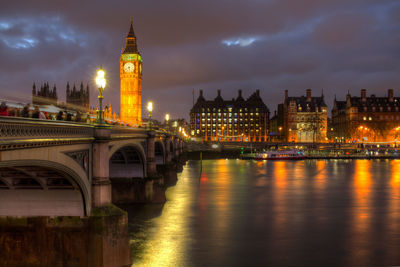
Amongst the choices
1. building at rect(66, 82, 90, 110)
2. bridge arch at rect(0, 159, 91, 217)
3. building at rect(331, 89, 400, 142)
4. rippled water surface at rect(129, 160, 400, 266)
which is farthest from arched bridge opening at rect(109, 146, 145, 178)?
building at rect(331, 89, 400, 142)

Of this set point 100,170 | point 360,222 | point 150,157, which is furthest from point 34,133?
point 360,222

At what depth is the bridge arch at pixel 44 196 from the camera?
18.2 m

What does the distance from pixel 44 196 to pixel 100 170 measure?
2723 mm

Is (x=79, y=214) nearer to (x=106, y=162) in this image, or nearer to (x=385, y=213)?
(x=106, y=162)

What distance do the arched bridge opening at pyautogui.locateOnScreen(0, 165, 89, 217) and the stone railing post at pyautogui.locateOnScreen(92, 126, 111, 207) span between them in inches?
30.6

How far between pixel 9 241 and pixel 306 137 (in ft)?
570

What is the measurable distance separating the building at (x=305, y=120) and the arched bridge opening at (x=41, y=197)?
16642 centimetres

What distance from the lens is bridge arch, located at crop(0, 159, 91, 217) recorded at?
18188 millimetres

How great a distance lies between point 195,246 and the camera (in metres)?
27.5

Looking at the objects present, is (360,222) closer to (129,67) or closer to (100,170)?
(100,170)

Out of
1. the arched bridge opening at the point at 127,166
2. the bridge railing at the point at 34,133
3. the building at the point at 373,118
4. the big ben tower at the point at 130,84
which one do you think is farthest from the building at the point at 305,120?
the bridge railing at the point at 34,133

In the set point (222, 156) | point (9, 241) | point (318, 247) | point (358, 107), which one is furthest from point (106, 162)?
point (358, 107)

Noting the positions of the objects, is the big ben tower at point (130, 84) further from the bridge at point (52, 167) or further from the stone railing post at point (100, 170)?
the stone railing post at point (100, 170)

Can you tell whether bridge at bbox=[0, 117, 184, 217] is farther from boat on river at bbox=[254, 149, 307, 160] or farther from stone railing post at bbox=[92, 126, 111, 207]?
boat on river at bbox=[254, 149, 307, 160]
